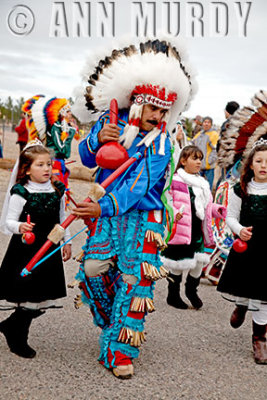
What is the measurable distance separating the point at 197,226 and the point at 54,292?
1.98 metres

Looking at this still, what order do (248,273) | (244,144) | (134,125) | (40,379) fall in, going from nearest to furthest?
1. (40,379)
2. (134,125)
3. (248,273)
4. (244,144)

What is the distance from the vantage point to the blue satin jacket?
293 cm

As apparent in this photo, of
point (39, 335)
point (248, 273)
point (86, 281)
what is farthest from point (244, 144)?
point (39, 335)

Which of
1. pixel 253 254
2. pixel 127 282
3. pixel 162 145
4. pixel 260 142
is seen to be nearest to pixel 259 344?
pixel 253 254

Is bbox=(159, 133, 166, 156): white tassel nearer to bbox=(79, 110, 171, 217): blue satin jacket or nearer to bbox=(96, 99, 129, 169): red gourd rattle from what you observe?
bbox=(79, 110, 171, 217): blue satin jacket

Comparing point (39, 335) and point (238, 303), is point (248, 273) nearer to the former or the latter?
point (238, 303)

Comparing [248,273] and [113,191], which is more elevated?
[113,191]

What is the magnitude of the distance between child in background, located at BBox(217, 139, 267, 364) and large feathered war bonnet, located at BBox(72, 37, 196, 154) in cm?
78

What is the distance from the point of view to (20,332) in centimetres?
321

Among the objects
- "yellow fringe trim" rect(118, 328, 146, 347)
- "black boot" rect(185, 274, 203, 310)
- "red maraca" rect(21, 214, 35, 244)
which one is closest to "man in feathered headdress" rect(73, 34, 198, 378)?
"yellow fringe trim" rect(118, 328, 146, 347)

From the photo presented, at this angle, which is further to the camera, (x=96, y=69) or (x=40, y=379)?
(x=96, y=69)

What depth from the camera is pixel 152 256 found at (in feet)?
10.3

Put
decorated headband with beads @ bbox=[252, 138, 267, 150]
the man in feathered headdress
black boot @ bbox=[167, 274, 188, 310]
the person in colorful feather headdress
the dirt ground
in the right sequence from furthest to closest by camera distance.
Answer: the person in colorful feather headdress
black boot @ bbox=[167, 274, 188, 310]
decorated headband with beads @ bbox=[252, 138, 267, 150]
the man in feathered headdress
the dirt ground

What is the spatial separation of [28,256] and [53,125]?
3679mm
